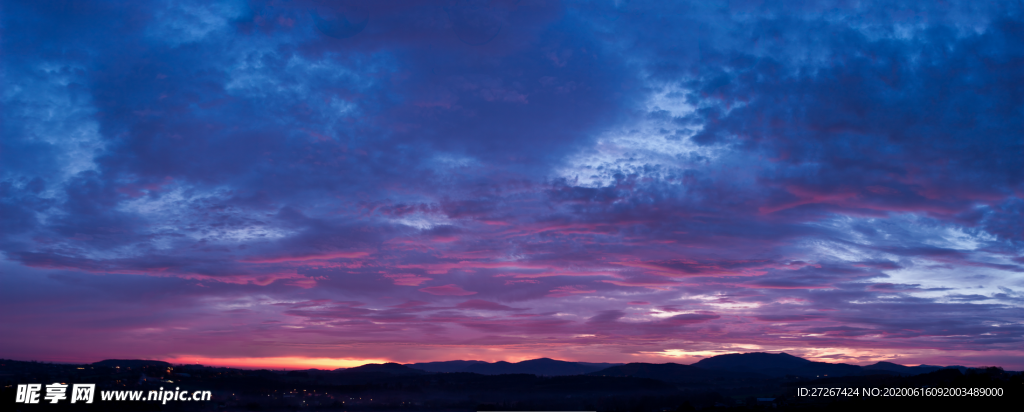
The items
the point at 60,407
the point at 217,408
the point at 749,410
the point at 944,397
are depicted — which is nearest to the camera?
the point at 60,407

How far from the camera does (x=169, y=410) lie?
129750 millimetres

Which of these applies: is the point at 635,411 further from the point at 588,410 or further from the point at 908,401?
the point at 908,401

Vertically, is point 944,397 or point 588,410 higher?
point 944,397

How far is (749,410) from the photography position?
140 metres

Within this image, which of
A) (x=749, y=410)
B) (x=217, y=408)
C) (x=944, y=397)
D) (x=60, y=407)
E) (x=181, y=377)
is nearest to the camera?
(x=60, y=407)

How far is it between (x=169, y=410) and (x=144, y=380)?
109ft

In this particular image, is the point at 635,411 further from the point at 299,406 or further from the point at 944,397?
the point at 299,406

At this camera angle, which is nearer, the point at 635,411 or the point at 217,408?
the point at 217,408

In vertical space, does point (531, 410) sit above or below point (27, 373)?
below

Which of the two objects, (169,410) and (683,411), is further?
(683,411)

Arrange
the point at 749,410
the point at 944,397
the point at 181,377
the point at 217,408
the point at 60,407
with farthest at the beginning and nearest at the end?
1. the point at 181,377
2. the point at 217,408
3. the point at 749,410
4. the point at 944,397
5. the point at 60,407

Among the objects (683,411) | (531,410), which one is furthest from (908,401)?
(531,410)

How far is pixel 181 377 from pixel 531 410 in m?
113

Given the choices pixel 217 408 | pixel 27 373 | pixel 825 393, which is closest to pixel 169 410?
pixel 217 408
